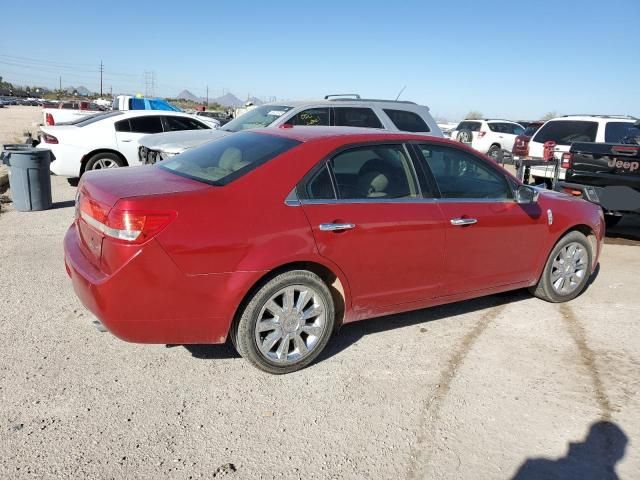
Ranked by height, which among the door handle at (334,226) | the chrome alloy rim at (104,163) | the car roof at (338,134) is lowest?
the chrome alloy rim at (104,163)

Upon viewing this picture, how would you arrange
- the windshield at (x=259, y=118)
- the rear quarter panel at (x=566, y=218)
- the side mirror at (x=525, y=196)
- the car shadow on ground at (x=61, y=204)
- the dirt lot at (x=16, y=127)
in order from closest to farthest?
1. the side mirror at (x=525, y=196)
2. the rear quarter panel at (x=566, y=218)
3. the windshield at (x=259, y=118)
4. the car shadow on ground at (x=61, y=204)
5. the dirt lot at (x=16, y=127)

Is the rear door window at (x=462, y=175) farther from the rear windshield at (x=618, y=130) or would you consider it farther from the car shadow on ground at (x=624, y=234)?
the rear windshield at (x=618, y=130)

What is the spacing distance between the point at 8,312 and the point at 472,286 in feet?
12.3

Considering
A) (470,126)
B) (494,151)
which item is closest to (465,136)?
(470,126)

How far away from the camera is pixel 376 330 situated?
4488 millimetres

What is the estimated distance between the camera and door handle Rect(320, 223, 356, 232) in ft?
11.7

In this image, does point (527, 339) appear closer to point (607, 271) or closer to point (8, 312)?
point (607, 271)

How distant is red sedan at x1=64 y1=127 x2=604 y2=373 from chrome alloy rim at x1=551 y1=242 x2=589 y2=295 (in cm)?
51

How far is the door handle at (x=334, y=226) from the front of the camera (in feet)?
11.7

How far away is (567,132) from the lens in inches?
436

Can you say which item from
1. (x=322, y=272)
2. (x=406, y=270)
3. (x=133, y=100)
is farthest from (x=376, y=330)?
(x=133, y=100)

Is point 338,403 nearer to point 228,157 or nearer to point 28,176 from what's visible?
A: point 228,157

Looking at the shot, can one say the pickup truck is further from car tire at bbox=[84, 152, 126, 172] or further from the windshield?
car tire at bbox=[84, 152, 126, 172]

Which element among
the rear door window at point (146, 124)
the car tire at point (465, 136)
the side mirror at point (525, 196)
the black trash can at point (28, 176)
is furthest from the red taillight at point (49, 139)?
the car tire at point (465, 136)
